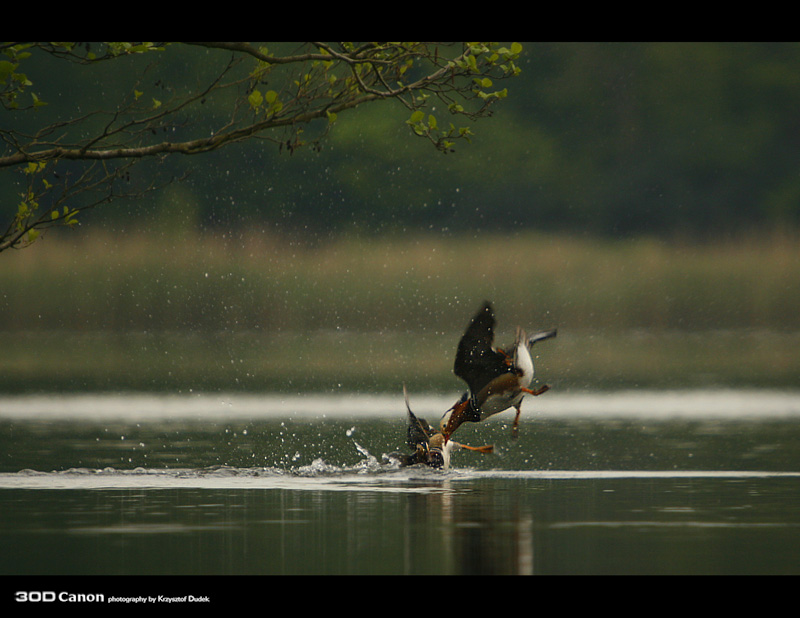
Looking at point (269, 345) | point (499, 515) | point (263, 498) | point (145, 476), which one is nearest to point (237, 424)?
point (145, 476)

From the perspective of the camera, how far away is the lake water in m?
9.68

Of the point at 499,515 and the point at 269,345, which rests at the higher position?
the point at 269,345

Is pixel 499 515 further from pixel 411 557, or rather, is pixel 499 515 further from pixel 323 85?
pixel 323 85

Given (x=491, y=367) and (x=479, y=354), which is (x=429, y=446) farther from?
(x=479, y=354)

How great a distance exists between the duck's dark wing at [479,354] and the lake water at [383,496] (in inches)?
45.1

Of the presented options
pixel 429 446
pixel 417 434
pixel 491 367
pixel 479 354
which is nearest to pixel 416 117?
pixel 479 354

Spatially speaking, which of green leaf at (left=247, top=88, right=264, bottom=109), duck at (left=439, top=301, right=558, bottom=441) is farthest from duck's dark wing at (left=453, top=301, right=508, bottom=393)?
green leaf at (left=247, top=88, right=264, bottom=109)

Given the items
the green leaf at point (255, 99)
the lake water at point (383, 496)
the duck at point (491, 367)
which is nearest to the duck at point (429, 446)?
the lake water at point (383, 496)

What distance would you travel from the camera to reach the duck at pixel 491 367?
1352 centimetres

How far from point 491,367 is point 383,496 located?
78.1 inches

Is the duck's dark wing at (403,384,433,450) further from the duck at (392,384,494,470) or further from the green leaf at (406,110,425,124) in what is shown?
the green leaf at (406,110,425,124)

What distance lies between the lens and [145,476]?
1431cm

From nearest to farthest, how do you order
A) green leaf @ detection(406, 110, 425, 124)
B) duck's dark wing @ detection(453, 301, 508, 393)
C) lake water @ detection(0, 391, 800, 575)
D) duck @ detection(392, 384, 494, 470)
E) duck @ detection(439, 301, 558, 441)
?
lake water @ detection(0, 391, 800, 575)
green leaf @ detection(406, 110, 425, 124)
duck @ detection(439, 301, 558, 441)
duck's dark wing @ detection(453, 301, 508, 393)
duck @ detection(392, 384, 494, 470)

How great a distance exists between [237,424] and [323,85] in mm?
8315
